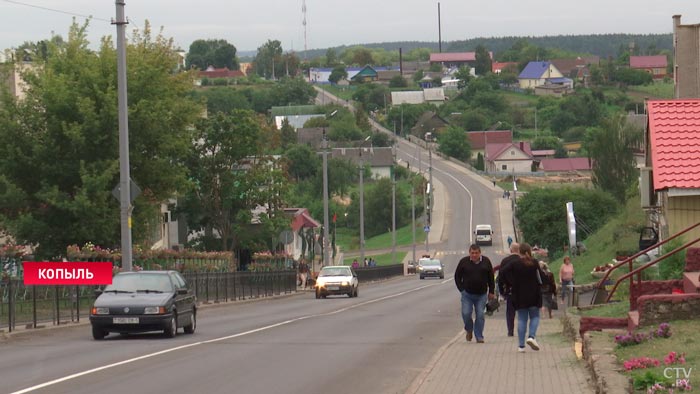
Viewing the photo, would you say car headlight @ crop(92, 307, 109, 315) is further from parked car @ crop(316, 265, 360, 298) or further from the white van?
the white van

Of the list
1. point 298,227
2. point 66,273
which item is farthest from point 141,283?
point 298,227

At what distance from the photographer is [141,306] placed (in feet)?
80.2

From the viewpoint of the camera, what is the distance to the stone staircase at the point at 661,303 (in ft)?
60.5

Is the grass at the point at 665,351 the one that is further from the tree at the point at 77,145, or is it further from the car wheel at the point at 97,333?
the tree at the point at 77,145

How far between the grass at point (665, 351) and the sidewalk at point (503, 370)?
2.48 ft

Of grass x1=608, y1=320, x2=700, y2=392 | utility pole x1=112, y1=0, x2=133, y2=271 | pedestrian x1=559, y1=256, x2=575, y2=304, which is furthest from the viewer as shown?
pedestrian x1=559, y1=256, x2=575, y2=304

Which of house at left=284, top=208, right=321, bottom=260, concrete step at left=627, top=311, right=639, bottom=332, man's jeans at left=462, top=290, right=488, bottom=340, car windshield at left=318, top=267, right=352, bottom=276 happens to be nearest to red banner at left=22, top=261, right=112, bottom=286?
man's jeans at left=462, top=290, right=488, bottom=340

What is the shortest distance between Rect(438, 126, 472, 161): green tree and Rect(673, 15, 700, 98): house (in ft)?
469

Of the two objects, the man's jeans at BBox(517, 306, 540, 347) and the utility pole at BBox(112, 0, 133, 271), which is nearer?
the man's jeans at BBox(517, 306, 540, 347)

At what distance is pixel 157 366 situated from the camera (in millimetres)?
18344

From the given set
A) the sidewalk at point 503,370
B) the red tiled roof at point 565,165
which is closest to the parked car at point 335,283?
the sidewalk at point 503,370

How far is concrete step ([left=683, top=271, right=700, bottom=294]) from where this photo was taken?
63.7 ft

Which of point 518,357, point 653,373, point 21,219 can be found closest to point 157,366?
point 518,357

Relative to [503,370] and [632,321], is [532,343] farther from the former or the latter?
[503,370]
